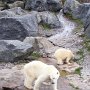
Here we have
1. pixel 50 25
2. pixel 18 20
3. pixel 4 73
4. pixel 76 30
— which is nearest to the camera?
pixel 4 73

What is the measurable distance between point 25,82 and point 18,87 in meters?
0.21

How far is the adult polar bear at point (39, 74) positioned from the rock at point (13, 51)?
2.32 m

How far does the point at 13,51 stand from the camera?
35.3 ft

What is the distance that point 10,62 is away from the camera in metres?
10.9

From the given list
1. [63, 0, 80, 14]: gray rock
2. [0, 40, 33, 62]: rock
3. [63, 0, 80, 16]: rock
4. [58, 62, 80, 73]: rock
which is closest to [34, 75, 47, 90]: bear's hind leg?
[58, 62, 80, 73]: rock

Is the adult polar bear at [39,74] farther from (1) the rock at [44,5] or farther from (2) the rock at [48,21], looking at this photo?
(1) the rock at [44,5]

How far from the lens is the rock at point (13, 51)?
10781 millimetres

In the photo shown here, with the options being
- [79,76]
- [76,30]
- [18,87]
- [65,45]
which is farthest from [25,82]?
[76,30]


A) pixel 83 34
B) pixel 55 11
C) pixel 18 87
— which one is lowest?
pixel 55 11

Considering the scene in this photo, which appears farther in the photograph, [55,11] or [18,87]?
[55,11]

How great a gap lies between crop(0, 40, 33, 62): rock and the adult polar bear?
2322 millimetres

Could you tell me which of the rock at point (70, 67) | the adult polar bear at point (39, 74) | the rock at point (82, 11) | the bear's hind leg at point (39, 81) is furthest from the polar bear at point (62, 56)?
the rock at point (82, 11)

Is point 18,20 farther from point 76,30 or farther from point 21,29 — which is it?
point 76,30

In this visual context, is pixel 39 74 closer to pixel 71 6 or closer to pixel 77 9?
pixel 77 9
